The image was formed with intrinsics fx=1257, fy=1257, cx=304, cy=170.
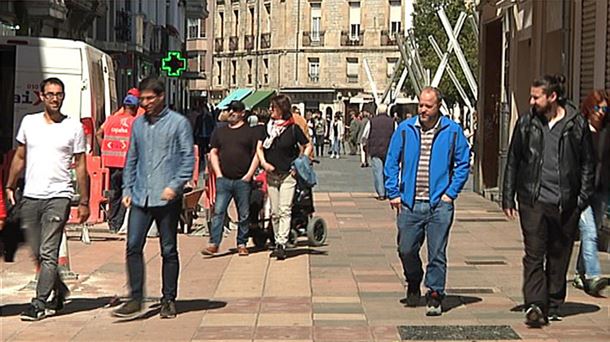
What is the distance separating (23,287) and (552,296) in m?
4.85

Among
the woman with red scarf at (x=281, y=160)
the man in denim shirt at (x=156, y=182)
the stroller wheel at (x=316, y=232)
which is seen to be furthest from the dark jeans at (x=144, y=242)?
the stroller wheel at (x=316, y=232)

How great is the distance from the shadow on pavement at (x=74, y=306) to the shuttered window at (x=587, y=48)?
26.4 feet

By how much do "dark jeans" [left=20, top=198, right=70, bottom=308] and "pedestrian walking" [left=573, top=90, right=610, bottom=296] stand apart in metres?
4.57

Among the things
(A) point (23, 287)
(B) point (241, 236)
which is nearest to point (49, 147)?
(A) point (23, 287)

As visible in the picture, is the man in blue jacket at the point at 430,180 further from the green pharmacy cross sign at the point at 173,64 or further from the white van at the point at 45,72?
the green pharmacy cross sign at the point at 173,64

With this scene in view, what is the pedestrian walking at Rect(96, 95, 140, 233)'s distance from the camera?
1608 centimetres

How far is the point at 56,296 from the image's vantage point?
1020cm

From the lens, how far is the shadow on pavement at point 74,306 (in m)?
10.3

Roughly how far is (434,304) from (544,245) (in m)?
1.05

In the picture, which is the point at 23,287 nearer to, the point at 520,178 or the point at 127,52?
the point at 520,178

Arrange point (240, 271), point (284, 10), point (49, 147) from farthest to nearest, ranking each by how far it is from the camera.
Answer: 1. point (284, 10)
2. point (240, 271)
3. point (49, 147)

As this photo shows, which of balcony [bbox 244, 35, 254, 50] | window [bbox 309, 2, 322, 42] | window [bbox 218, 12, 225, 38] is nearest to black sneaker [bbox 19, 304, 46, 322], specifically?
window [bbox 309, 2, 322, 42]

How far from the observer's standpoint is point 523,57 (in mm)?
22422

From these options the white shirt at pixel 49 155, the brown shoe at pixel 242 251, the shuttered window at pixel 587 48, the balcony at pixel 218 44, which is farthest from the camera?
the balcony at pixel 218 44
